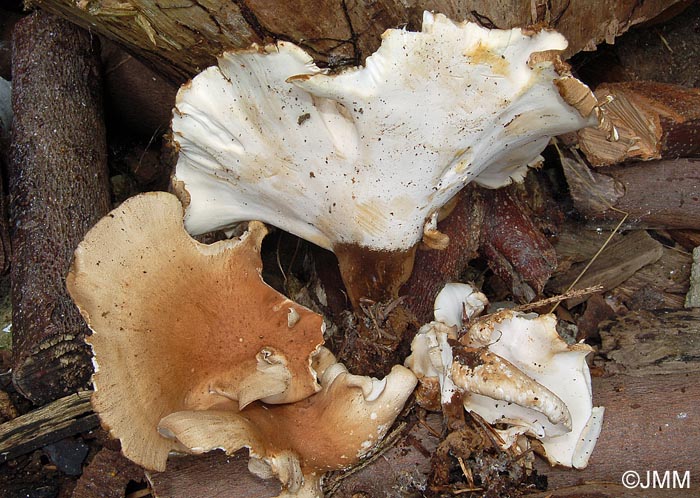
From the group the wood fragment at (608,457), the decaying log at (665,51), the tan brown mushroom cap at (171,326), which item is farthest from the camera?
the decaying log at (665,51)

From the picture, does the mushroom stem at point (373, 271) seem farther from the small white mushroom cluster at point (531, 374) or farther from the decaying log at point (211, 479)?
the decaying log at point (211, 479)

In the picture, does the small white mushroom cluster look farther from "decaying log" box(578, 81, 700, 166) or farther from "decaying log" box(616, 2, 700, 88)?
"decaying log" box(616, 2, 700, 88)

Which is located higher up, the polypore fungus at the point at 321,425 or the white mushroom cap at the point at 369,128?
the white mushroom cap at the point at 369,128

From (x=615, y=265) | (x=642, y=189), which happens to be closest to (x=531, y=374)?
(x=615, y=265)

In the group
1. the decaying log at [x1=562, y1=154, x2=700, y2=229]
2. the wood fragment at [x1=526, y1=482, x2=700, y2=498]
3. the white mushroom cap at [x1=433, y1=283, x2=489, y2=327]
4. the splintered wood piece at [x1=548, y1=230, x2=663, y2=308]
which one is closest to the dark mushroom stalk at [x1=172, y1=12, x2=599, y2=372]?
the white mushroom cap at [x1=433, y1=283, x2=489, y2=327]

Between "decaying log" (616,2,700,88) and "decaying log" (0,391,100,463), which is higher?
"decaying log" (616,2,700,88)

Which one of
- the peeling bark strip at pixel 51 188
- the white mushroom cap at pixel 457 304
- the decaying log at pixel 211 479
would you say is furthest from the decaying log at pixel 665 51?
the peeling bark strip at pixel 51 188

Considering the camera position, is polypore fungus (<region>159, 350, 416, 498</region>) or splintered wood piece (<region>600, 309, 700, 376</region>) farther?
splintered wood piece (<region>600, 309, 700, 376</region>)
